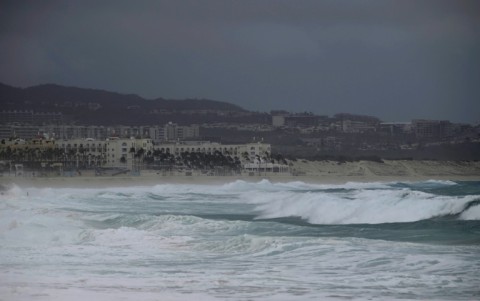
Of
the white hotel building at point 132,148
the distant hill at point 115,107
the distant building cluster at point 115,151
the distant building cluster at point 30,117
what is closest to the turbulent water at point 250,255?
the distant hill at point 115,107

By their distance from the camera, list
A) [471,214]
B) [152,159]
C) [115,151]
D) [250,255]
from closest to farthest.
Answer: [250,255] < [471,214] < [152,159] < [115,151]

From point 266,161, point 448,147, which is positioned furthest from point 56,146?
point 448,147

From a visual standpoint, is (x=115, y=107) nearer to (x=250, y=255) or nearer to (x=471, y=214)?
(x=471, y=214)

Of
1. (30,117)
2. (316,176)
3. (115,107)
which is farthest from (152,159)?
(316,176)

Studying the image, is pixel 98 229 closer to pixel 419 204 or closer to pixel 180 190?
pixel 419 204

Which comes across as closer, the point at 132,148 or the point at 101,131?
the point at 132,148

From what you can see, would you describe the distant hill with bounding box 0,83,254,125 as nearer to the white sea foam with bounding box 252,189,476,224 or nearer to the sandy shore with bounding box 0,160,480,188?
the sandy shore with bounding box 0,160,480,188

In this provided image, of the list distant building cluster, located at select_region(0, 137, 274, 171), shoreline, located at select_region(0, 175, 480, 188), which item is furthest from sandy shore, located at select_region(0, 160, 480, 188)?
distant building cluster, located at select_region(0, 137, 274, 171)
